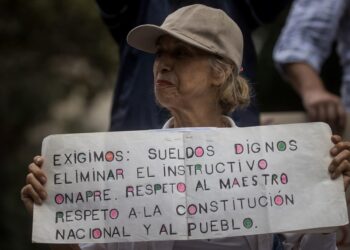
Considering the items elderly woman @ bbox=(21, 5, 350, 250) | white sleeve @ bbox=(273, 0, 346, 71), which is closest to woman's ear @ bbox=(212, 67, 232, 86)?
elderly woman @ bbox=(21, 5, 350, 250)

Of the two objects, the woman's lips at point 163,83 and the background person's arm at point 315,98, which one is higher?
the woman's lips at point 163,83

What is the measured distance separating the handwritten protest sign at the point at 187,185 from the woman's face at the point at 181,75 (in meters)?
0.26

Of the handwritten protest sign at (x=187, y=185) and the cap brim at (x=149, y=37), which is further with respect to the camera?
the cap brim at (x=149, y=37)

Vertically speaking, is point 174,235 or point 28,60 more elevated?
point 174,235

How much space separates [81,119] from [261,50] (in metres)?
3.59

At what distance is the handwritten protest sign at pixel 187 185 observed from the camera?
338cm

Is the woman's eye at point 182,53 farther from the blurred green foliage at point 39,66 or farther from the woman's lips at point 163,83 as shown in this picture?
the blurred green foliage at point 39,66

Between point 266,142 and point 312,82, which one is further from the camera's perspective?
point 312,82

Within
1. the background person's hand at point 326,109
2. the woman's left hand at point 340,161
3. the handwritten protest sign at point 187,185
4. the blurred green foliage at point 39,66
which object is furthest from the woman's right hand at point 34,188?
the blurred green foliage at point 39,66

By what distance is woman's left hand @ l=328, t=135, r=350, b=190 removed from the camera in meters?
3.39

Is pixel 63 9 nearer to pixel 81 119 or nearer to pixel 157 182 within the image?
pixel 81 119

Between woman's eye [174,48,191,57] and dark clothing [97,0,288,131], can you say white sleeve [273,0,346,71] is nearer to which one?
dark clothing [97,0,288,131]

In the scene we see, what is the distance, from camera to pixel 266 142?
3459 millimetres

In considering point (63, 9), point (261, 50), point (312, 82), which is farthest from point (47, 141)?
point (63, 9)
